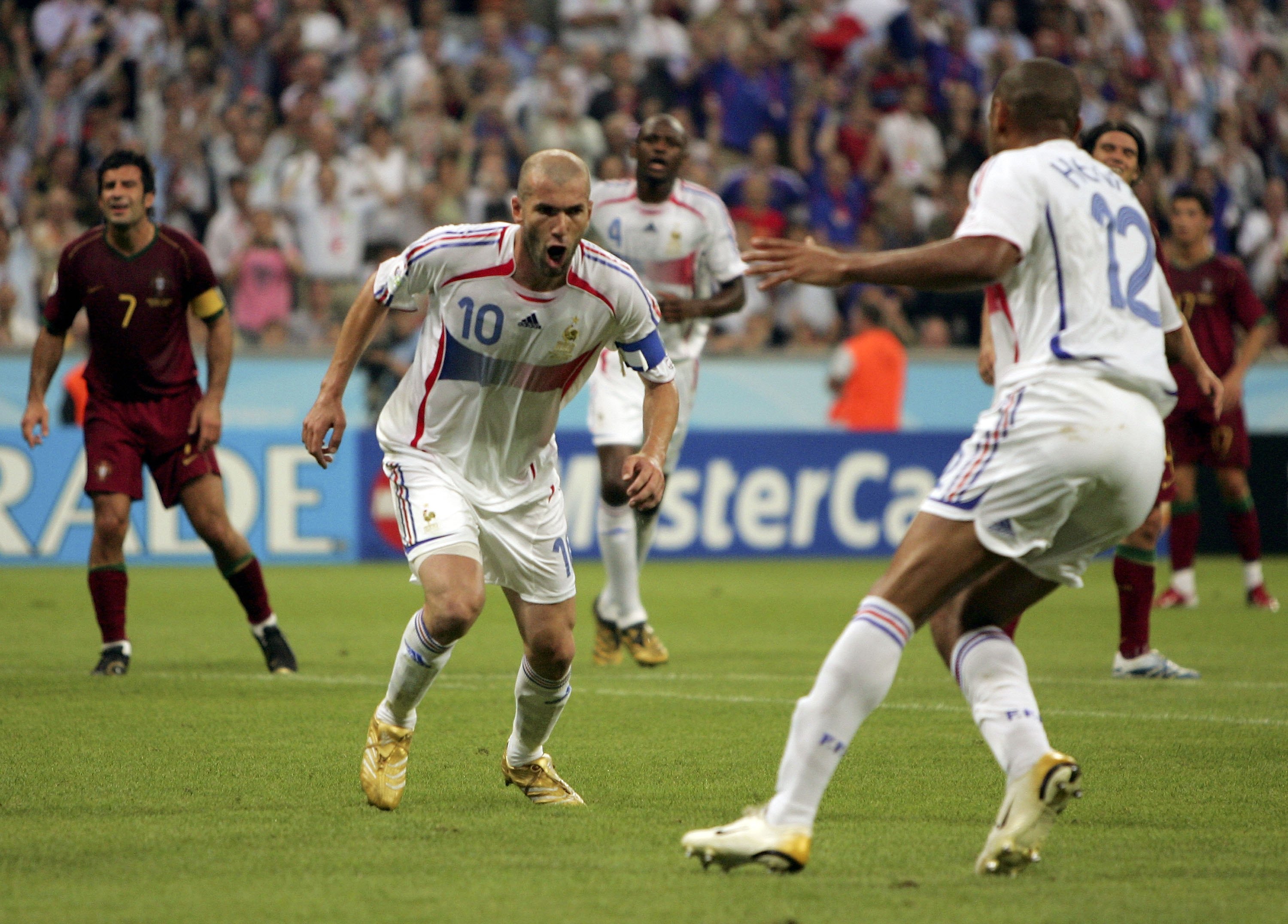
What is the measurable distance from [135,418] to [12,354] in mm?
7154

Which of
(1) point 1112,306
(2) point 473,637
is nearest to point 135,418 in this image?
(2) point 473,637

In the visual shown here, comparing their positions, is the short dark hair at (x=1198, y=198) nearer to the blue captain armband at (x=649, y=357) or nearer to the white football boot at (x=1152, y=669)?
the white football boot at (x=1152, y=669)

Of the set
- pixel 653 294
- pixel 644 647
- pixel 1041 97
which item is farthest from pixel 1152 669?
pixel 1041 97

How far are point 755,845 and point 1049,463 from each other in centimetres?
119

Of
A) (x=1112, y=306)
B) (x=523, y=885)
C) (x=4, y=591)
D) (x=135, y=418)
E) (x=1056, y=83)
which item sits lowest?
(x=4, y=591)

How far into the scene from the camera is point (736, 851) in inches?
165

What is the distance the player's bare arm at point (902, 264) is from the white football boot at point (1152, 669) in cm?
485

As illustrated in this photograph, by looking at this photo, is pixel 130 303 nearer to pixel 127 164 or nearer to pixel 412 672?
pixel 127 164

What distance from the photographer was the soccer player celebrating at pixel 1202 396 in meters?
10.5

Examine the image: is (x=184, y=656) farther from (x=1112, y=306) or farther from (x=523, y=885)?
(x=1112, y=306)

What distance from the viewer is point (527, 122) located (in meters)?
17.4

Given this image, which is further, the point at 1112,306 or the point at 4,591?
the point at 4,591

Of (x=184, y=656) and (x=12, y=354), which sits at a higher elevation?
(x=12, y=354)

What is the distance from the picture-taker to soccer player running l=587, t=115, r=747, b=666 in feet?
29.9
